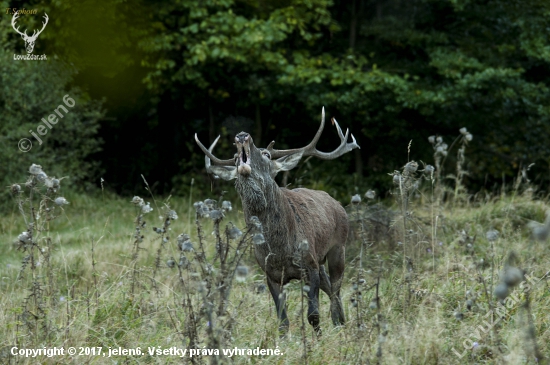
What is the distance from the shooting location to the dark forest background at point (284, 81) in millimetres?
13688

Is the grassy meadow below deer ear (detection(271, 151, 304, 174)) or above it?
below

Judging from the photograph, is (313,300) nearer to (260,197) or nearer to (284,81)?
(260,197)

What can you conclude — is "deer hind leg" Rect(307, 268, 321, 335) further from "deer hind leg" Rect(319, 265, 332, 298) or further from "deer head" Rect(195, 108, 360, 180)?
"deer head" Rect(195, 108, 360, 180)

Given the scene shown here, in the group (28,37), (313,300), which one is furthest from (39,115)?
(313,300)

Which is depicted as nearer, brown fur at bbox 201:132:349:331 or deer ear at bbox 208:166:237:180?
brown fur at bbox 201:132:349:331

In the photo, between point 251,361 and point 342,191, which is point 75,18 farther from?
point 251,361

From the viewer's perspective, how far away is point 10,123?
1254 centimetres

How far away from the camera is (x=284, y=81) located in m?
14.3

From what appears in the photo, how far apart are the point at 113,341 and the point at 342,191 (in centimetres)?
1122

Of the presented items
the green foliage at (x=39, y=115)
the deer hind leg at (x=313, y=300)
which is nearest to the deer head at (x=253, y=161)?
the deer hind leg at (x=313, y=300)

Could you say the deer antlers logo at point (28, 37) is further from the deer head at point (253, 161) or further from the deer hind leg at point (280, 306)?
the deer hind leg at point (280, 306)

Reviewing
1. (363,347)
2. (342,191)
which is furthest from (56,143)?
(363,347)

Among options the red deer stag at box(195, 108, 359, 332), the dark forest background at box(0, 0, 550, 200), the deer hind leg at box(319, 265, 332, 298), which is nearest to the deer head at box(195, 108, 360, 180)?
the red deer stag at box(195, 108, 359, 332)

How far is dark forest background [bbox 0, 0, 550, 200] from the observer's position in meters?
13.7
